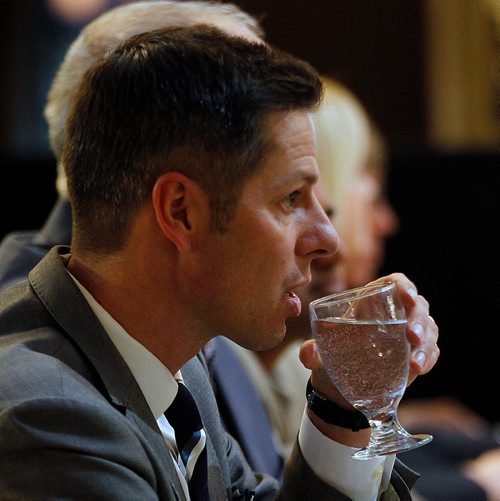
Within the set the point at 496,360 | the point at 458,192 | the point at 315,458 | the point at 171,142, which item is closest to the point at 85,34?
the point at 171,142

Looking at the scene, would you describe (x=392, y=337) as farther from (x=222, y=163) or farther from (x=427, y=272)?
(x=427, y=272)

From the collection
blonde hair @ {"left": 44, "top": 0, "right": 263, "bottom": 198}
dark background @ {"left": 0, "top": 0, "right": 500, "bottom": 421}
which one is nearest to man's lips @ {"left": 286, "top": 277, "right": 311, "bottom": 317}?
blonde hair @ {"left": 44, "top": 0, "right": 263, "bottom": 198}

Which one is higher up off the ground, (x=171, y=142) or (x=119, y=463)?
(x=171, y=142)

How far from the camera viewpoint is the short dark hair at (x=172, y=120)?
3.98 ft

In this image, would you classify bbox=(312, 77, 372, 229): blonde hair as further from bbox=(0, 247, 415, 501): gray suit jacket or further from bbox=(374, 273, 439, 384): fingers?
bbox=(0, 247, 415, 501): gray suit jacket

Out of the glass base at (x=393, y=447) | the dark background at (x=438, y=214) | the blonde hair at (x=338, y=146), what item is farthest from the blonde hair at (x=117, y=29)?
the dark background at (x=438, y=214)

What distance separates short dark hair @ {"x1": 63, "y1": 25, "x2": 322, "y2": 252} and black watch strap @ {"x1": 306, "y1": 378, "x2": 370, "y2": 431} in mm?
341

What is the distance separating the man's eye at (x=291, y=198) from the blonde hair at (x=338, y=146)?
1254mm

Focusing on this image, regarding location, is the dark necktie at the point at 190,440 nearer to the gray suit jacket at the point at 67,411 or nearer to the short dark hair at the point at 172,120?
the gray suit jacket at the point at 67,411

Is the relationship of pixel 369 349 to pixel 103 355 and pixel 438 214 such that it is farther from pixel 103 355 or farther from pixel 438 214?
pixel 438 214

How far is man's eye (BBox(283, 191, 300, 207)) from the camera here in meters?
1.26

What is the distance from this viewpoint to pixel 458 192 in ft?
13.8

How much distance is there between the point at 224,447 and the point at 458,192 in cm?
293

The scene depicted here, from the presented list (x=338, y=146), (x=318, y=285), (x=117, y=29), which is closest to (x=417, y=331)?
(x=117, y=29)
